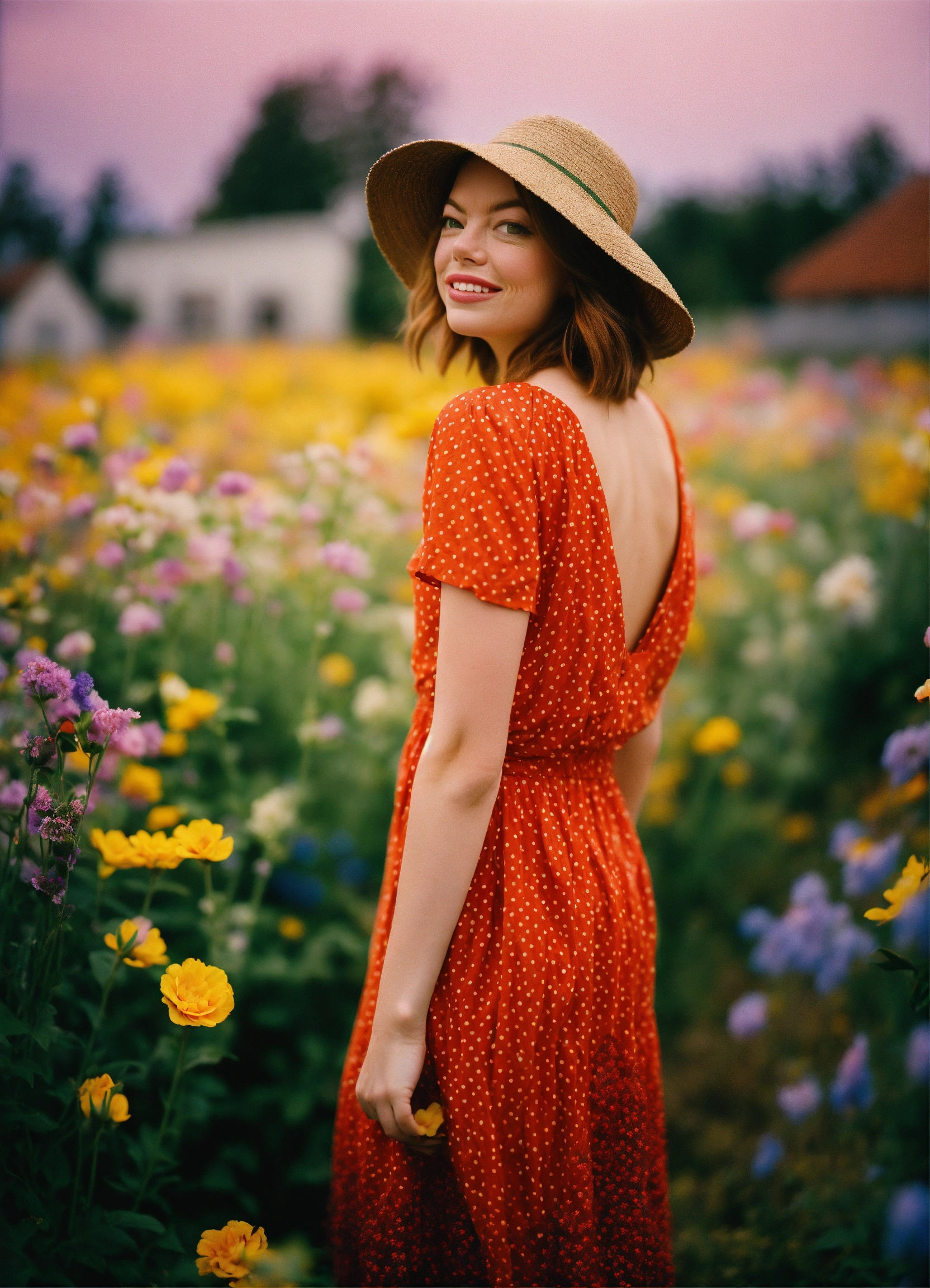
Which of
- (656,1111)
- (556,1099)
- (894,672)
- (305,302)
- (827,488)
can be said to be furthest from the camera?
(305,302)

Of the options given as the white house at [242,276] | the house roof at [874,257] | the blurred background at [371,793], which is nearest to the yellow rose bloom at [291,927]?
the blurred background at [371,793]

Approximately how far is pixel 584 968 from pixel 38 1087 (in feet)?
2.53

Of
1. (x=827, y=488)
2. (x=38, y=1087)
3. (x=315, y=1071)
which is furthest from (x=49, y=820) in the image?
(x=827, y=488)

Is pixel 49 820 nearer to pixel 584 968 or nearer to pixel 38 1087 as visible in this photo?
pixel 38 1087

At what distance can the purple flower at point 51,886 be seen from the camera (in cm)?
100

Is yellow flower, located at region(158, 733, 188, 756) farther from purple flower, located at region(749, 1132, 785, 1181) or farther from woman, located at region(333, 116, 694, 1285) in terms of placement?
purple flower, located at region(749, 1132, 785, 1181)

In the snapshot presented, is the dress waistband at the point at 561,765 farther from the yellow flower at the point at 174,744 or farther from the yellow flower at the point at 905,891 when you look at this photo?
the yellow flower at the point at 174,744

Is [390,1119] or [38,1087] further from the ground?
[390,1119]

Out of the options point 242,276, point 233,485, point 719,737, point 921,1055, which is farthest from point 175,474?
point 242,276

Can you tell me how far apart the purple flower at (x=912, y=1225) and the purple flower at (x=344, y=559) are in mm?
1371

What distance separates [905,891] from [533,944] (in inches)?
21.1

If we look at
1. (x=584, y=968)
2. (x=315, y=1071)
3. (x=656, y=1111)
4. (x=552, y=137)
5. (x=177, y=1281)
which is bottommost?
(x=315, y=1071)

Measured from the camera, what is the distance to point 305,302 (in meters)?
18.5

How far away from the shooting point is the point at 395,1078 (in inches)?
41.1
